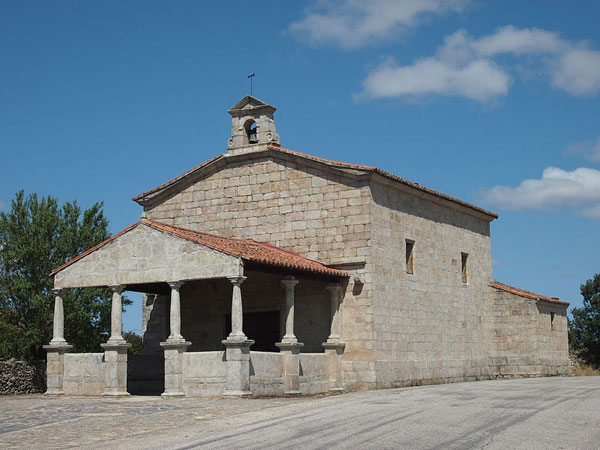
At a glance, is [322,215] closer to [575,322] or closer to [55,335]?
[55,335]

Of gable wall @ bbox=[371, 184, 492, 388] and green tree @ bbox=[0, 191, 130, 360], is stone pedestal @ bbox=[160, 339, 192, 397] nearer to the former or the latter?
gable wall @ bbox=[371, 184, 492, 388]

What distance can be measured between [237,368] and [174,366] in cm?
179

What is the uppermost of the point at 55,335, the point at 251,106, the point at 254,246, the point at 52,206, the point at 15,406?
the point at 251,106

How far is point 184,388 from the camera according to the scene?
18.8 m

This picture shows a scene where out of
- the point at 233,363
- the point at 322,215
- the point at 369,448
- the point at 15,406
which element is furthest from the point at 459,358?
the point at 369,448

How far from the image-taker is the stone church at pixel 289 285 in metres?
19.2

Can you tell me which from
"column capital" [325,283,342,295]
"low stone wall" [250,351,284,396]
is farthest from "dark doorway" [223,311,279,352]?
"low stone wall" [250,351,284,396]

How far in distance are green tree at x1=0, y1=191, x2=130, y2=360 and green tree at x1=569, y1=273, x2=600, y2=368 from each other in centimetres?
2367

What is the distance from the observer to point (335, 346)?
21078 mm

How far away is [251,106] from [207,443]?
49.3ft

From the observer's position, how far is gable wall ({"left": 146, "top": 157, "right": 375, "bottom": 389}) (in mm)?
21359

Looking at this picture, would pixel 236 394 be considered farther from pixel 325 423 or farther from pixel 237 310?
pixel 325 423

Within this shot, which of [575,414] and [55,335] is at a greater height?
[55,335]

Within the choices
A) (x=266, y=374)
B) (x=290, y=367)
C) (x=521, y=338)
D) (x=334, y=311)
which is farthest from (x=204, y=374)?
(x=521, y=338)
